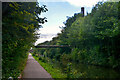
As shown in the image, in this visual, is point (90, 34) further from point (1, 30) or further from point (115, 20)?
point (1, 30)

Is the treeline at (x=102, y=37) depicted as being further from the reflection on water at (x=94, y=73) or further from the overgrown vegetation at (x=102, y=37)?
the reflection on water at (x=94, y=73)

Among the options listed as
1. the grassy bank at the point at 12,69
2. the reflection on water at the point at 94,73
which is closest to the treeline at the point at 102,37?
the reflection on water at the point at 94,73

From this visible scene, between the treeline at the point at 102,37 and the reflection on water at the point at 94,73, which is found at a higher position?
the treeline at the point at 102,37

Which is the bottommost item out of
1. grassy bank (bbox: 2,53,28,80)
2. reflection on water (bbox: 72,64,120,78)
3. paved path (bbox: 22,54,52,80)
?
reflection on water (bbox: 72,64,120,78)

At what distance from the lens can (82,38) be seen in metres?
22.2

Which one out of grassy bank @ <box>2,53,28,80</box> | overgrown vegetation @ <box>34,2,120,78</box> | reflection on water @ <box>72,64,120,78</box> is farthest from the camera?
overgrown vegetation @ <box>34,2,120,78</box>

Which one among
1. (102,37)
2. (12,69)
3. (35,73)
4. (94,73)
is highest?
(102,37)

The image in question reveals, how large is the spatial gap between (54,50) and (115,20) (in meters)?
35.8

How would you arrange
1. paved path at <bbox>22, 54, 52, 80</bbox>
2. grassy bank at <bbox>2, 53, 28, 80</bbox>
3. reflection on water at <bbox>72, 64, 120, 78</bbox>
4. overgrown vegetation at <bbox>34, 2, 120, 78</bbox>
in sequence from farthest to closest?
overgrown vegetation at <bbox>34, 2, 120, 78</bbox>
reflection on water at <bbox>72, 64, 120, 78</bbox>
paved path at <bbox>22, 54, 52, 80</bbox>
grassy bank at <bbox>2, 53, 28, 80</bbox>

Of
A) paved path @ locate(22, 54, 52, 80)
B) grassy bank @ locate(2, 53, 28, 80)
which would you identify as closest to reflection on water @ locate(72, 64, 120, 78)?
paved path @ locate(22, 54, 52, 80)

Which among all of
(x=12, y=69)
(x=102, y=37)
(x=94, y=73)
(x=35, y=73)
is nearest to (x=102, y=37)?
(x=102, y=37)

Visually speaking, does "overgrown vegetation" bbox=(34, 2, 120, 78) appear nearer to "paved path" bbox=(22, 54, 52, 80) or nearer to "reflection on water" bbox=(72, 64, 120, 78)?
"reflection on water" bbox=(72, 64, 120, 78)

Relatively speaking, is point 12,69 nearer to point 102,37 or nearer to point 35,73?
point 35,73

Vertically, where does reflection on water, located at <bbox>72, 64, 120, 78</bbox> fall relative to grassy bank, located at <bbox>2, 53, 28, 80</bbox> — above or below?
below
